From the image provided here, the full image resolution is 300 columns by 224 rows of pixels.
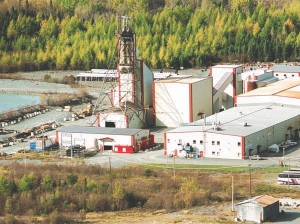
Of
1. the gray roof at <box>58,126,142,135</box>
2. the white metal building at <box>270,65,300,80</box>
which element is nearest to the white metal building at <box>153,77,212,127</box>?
the gray roof at <box>58,126,142,135</box>

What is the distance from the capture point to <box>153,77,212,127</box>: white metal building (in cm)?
3584

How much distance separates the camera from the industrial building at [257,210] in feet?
74.8

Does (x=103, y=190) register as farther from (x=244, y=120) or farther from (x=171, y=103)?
(x=171, y=103)

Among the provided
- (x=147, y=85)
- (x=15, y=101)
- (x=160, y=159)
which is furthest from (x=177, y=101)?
(x=15, y=101)

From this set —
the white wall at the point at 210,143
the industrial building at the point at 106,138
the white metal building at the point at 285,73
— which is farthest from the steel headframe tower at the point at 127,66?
the white metal building at the point at 285,73

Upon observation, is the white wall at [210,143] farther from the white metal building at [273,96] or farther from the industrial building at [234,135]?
the white metal building at [273,96]

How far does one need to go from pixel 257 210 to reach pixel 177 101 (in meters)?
13.5

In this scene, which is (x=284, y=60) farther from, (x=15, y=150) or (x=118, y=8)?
(x=15, y=150)

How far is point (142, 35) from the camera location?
191ft

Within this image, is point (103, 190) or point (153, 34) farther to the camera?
point (153, 34)

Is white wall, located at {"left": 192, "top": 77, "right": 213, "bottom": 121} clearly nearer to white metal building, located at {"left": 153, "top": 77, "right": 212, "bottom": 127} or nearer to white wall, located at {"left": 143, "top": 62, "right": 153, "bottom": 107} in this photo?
white metal building, located at {"left": 153, "top": 77, "right": 212, "bottom": 127}

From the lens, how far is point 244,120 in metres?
32.6

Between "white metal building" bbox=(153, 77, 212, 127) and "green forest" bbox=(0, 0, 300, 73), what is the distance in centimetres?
1469

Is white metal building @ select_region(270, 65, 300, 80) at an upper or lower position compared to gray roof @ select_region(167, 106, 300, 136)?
upper
